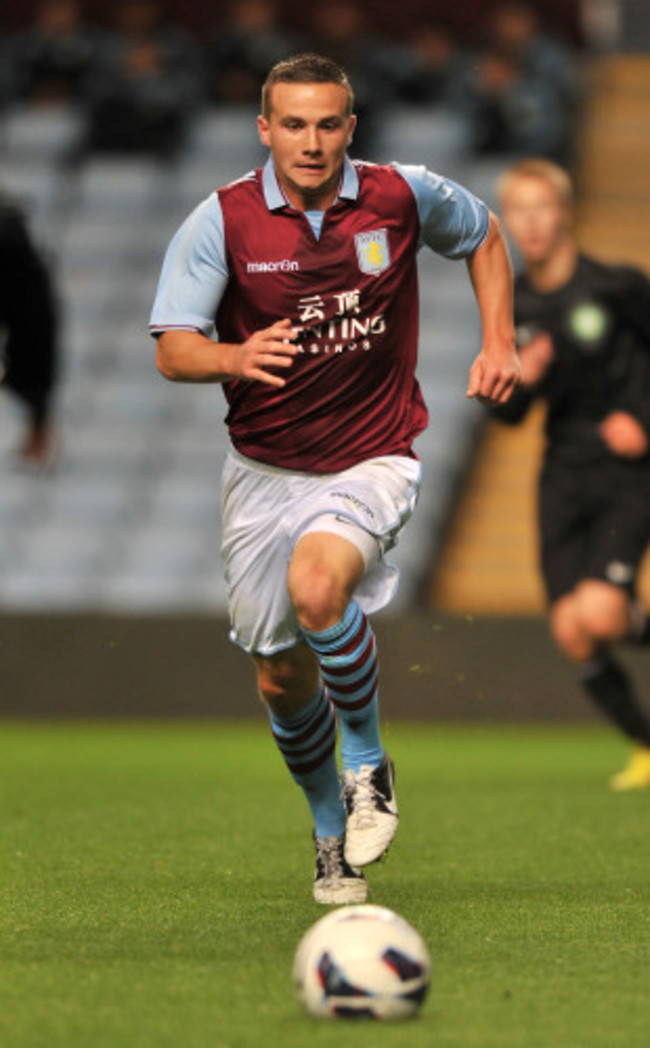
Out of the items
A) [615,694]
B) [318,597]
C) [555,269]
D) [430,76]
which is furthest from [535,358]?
[430,76]

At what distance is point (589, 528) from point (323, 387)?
3.50 meters

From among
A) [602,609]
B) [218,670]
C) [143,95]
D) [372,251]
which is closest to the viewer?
[372,251]

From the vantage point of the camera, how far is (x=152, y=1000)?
12.4ft

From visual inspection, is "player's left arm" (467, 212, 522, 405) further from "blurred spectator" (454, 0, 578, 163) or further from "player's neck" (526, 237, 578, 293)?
"blurred spectator" (454, 0, 578, 163)

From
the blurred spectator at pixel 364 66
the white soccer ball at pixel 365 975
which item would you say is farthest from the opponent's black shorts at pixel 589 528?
the blurred spectator at pixel 364 66

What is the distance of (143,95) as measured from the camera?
679 inches

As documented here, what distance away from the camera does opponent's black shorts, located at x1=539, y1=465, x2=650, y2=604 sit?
8484 mm

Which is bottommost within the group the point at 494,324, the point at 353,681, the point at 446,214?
the point at 353,681

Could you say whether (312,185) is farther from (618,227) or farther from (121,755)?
(618,227)

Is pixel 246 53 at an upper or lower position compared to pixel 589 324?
upper

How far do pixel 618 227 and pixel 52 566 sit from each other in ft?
16.1

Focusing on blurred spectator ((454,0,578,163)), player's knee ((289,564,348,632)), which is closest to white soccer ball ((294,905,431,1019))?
player's knee ((289,564,348,632))

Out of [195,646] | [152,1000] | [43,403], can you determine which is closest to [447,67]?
[195,646]

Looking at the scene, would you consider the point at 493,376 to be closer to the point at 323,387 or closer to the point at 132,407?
the point at 323,387
